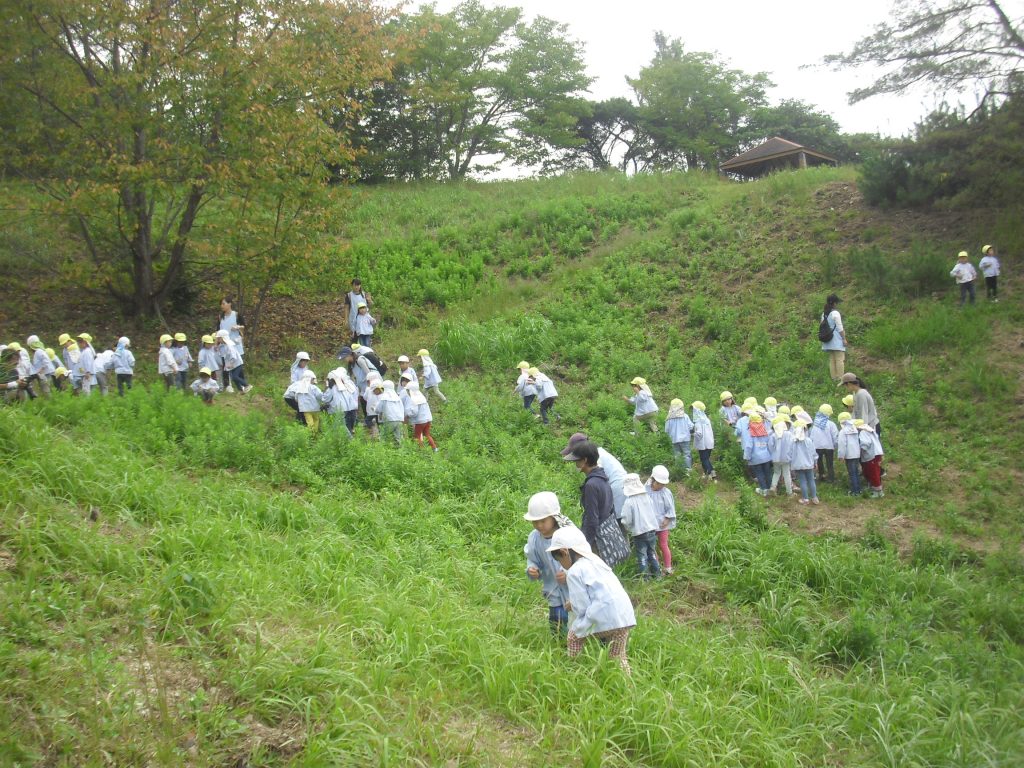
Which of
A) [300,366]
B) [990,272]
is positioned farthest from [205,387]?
[990,272]

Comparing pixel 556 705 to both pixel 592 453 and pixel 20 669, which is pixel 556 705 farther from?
pixel 20 669

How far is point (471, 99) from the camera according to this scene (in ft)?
113

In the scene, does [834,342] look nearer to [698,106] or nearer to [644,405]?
[644,405]

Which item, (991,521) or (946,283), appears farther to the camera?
(946,283)

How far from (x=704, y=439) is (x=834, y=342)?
15.1 feet

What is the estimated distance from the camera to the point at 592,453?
21.8ft

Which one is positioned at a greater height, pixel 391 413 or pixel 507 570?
pixel 391 413

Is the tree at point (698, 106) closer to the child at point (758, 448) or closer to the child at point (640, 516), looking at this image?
the child at point (758, 448)

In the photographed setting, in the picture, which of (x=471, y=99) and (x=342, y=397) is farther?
(x=471, y=99)

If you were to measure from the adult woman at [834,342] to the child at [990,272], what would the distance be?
145 inches

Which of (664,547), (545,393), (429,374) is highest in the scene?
(429,374)

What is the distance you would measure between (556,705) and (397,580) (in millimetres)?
2461

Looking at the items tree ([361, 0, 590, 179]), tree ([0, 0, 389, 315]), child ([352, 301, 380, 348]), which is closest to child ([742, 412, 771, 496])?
child ([352, 301, 380, 348])

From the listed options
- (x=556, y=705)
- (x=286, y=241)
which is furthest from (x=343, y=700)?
(x=286, y=241)
